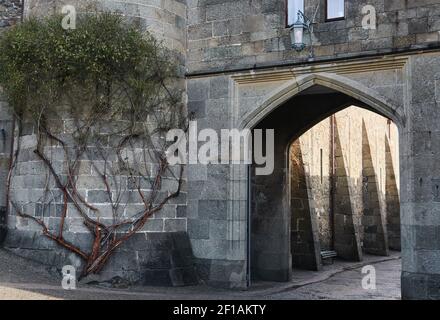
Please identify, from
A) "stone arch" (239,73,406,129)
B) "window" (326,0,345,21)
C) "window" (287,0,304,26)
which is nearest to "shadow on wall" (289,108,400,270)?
"stone arch" (239,73,406,129)

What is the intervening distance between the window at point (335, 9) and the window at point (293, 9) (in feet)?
1.32

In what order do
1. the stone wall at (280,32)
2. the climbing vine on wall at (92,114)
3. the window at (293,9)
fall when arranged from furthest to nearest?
1. the window at (293,9)
2. the climbing vine on wall at (92,114)
3. the stone wall at (280,32)

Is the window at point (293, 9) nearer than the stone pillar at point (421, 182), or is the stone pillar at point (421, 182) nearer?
the stone pillar at point (421, 182)

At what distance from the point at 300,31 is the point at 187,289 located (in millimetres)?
4050

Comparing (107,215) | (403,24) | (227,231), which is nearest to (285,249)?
(227,231)

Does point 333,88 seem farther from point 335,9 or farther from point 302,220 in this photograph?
point 302,220

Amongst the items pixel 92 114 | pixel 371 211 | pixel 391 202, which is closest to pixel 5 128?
pixel 92 114

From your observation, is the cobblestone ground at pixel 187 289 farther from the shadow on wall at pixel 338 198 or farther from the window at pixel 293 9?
the window at pixel 293 9

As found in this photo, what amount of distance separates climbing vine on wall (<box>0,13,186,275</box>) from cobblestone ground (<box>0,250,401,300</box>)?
622 millimetres

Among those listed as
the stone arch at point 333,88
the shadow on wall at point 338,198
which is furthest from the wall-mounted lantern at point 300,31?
the shadow on wall at point 338,198

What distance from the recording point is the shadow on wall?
12938 millimetres

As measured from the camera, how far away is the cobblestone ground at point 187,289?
7020 millimetres

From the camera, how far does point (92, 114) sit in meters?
8.55

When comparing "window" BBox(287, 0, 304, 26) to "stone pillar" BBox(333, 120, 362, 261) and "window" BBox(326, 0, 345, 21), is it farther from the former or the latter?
"stone pillar" BBox(333, 120, 362, 261)
